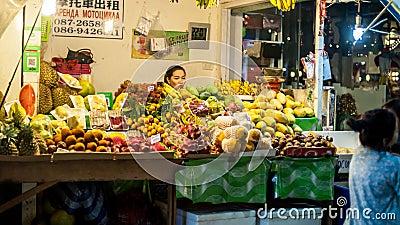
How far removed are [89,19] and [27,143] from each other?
3.19 metres

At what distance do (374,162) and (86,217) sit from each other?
7.67 feet

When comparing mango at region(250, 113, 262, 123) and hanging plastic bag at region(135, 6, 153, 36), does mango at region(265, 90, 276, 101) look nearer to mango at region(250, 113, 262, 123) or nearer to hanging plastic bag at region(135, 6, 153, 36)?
mango at region(250, 113, 262, 123)

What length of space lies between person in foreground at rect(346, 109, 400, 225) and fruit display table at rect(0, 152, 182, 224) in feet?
5.01

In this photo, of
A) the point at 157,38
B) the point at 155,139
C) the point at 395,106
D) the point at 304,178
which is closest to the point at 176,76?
the point at 157,38

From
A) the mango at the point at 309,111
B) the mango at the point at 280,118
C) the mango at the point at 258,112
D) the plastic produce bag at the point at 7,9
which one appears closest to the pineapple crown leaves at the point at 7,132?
the plastic produce bag at the point at 7,9

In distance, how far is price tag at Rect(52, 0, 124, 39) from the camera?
7.29 meters

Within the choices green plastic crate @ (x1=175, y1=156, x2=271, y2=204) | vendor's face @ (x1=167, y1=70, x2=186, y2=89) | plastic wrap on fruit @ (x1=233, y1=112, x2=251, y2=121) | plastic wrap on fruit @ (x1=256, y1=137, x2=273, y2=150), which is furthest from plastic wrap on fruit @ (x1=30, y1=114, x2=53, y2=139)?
vendor's face @ (x1=167, y1=70, x2=186, y2=89)

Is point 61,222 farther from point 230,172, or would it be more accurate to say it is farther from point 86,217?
point 230,172

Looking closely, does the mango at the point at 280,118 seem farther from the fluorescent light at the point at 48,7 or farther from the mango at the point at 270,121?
the fluorescent light at the point at 48,7

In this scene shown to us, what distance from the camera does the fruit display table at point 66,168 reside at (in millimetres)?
4473

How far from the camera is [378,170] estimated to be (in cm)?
400

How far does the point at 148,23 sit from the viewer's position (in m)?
7.75

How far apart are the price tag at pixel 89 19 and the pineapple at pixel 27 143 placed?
2944 mm

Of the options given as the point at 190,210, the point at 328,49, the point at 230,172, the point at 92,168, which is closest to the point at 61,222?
the point at 92,168
